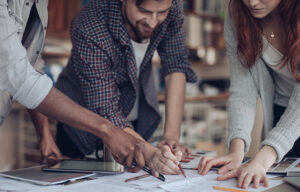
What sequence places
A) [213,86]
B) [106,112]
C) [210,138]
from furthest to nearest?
[213,86] → [210,138] → [106,112]

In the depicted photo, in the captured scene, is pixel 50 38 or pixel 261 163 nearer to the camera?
pixel 261 163

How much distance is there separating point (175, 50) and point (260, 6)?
439 millimetres

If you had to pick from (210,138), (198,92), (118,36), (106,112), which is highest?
(118,36)

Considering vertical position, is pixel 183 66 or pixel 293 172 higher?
pixel 183 66

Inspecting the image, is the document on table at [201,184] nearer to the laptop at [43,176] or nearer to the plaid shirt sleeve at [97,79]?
the laptop at [43,176]

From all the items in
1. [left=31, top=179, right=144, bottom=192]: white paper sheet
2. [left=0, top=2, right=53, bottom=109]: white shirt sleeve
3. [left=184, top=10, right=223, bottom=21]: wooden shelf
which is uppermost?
[left=184, top=10, right=223, bottom=21]: wooden shelf

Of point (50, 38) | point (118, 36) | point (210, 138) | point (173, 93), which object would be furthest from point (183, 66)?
point (210, 138)

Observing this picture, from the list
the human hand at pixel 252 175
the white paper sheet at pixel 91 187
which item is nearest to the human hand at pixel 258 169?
the human hand at pixel 252 175

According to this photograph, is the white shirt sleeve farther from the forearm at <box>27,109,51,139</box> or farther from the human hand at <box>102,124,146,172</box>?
the forearm at <box>27,109,51,139</box>

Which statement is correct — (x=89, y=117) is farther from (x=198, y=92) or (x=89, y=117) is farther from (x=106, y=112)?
(x=198, y=92)

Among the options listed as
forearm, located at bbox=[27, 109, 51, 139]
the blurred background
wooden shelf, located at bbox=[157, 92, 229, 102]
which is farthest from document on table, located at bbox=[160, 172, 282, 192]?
wooden shelf, located at bbox=[157, 92, 229, 102]

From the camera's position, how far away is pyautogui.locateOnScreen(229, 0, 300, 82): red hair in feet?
4.00

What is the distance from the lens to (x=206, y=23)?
4312 mm

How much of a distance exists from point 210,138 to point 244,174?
9.95 feet
